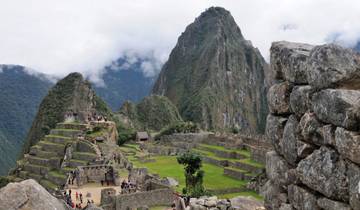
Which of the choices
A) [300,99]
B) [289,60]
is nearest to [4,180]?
[289,60]

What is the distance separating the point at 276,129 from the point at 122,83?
122m

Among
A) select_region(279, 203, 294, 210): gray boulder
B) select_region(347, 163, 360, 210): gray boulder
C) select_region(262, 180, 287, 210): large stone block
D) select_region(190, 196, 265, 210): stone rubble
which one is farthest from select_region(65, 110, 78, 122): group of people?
select_region(347, 163, 360, 210): gray boulder

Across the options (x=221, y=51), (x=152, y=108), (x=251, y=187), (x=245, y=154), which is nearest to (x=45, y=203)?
(x=251, y=187)

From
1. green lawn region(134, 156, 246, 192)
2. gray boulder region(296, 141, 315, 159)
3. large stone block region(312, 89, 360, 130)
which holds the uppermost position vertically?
large stone block region(312, 89, 360, 130)

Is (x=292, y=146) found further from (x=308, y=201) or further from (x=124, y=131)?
(x=124, y=131)

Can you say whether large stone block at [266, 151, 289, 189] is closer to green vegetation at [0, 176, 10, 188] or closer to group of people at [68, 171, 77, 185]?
group of people at [68, 171, 77, 185]

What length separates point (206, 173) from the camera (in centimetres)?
5088

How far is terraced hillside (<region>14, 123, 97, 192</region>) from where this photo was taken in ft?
154

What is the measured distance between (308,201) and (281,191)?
1400 millimetres

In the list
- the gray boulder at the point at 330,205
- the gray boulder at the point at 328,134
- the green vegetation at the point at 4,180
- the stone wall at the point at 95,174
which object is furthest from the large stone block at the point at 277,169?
the green vegetation at the point at 4,180

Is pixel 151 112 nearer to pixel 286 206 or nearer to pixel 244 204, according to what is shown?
pixel 244 204

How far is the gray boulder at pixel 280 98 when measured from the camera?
1057 centimetres

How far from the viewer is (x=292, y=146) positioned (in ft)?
33.1

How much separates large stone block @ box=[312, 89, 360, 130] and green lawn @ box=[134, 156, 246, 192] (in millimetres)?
31844
